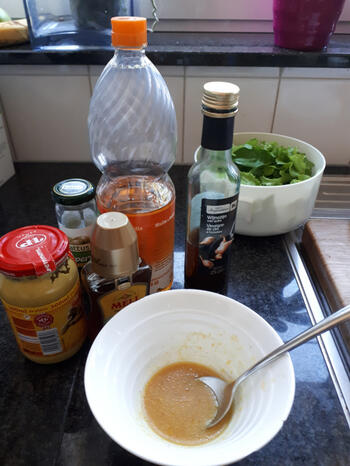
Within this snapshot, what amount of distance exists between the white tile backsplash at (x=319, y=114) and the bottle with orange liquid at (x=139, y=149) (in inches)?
12.7

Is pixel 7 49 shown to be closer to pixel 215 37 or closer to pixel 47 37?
pixel 47 37

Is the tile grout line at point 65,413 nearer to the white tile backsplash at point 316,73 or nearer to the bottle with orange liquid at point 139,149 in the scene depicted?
the bottle with orange liquid at point 139,149

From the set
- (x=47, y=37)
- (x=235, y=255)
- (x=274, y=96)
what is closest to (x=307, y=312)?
(x=235, y=255)

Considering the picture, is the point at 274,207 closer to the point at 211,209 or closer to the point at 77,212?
the point at 211,209

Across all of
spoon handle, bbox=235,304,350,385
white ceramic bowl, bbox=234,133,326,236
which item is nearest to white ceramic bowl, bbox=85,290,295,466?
spoon handle, bbox=235,304,350,385

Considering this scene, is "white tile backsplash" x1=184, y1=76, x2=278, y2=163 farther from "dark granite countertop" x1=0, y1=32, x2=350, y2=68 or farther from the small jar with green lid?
the small jar with green lid

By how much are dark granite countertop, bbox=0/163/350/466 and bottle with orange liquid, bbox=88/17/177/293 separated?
0.14 m

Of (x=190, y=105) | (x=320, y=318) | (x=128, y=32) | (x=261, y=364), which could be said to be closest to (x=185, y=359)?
(x=261, y=364)

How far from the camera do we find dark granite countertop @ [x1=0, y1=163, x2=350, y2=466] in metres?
0.43

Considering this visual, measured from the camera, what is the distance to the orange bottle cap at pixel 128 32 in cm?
46

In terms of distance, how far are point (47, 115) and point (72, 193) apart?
0.53 meters

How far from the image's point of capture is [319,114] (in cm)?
97

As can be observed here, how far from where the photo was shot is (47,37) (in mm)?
867

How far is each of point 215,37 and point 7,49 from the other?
496mm
